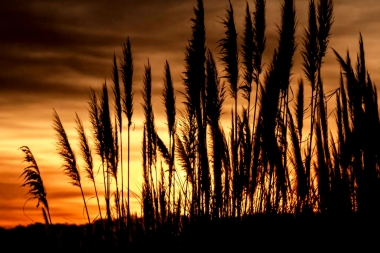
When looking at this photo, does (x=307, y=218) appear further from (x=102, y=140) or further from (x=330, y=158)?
(x=102, y=140)

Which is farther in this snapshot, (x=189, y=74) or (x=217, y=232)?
(x=189, y=74)

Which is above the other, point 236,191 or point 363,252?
point 236,191

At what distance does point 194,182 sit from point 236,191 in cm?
43

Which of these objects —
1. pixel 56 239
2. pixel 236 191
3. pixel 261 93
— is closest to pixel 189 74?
pixel 261 93

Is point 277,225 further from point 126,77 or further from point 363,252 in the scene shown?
point 126,77

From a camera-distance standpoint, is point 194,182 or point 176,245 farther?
point 194,182

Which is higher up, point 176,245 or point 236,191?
point 236,191

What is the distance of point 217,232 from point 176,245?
0.38 m

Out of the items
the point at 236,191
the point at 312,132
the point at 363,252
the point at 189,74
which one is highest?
the point at 189,74

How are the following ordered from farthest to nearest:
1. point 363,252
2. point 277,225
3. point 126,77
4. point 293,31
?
point 126,77 < point 293,31 < point 277,225 < point 363,252

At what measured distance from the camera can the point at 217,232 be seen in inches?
192

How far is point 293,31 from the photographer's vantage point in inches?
202

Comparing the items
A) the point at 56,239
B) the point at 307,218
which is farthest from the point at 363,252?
the point at 56,239

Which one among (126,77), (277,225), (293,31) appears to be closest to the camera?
(277,225)
